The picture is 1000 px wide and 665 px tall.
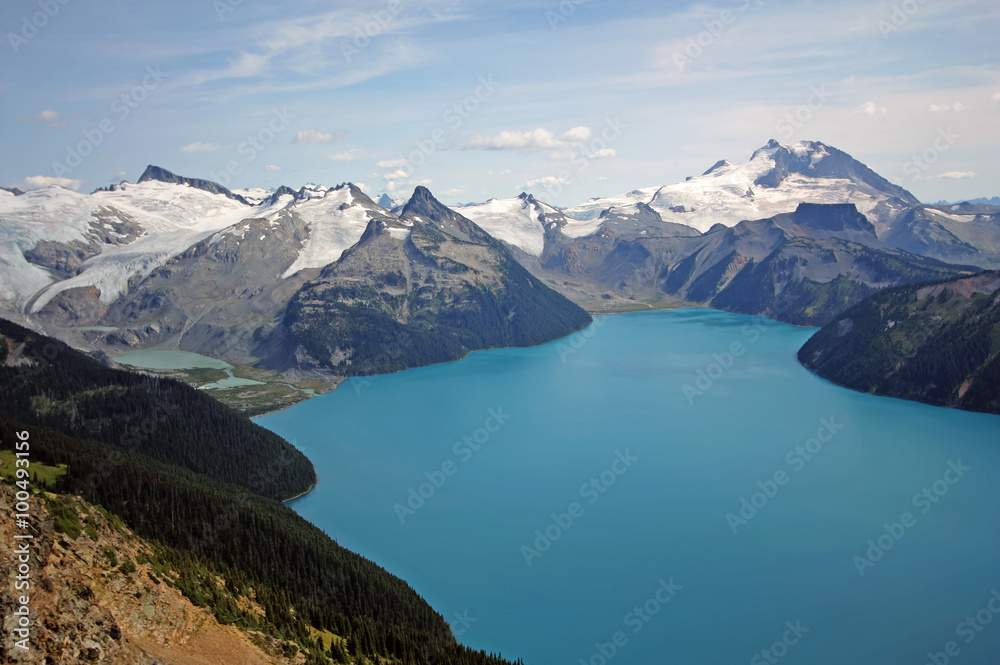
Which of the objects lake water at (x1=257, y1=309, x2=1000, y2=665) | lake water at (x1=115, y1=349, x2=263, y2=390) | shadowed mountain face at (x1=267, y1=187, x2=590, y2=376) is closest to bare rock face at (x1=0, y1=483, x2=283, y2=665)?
lake water at (x1=257, y1=309, x2=1000, y2=665)

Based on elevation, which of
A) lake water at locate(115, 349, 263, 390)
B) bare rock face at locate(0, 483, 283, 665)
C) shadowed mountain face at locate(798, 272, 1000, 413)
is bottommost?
lake water at locate(115, 349, 263, 390)

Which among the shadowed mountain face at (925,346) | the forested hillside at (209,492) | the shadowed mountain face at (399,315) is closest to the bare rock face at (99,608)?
the forested hillside at (209,492)

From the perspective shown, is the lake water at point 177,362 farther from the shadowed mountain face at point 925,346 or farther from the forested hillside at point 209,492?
the shadowed mountain face at point 925,346

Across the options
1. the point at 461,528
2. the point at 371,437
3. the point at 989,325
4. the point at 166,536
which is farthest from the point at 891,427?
the point at 166,536

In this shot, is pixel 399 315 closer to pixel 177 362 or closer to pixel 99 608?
pixel 177 362

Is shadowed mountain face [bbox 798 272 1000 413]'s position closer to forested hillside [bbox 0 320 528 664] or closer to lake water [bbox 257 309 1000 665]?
lake water [bbox 257 309 1000 665]

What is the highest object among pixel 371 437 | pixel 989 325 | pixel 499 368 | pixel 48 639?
pixel 48 639

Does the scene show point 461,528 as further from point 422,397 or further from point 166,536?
point 422,397
